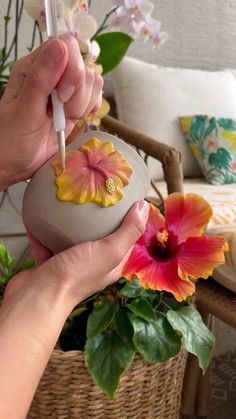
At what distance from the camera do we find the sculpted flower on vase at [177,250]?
28.6 inches

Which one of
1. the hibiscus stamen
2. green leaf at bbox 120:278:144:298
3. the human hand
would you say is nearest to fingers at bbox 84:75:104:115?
the human hand

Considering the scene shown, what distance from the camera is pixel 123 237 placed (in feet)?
1.92

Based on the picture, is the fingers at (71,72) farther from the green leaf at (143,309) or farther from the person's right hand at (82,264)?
the green leaf at (143,309)

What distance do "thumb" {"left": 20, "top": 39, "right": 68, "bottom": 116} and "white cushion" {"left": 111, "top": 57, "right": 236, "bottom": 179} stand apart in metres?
1.00

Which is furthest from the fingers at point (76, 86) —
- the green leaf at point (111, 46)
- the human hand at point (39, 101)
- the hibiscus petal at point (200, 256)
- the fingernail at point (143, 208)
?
the green leaf at point (111, 46)

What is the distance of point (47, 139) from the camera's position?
69 cm

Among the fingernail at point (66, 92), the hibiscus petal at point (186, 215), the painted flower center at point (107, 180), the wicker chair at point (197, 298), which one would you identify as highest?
the fingernail at point (66, 92)

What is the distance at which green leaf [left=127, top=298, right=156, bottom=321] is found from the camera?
837mm

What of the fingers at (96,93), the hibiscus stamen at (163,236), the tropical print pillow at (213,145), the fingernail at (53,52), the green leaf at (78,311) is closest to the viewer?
the fingernail at (53,52)

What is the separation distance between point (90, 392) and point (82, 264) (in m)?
0.36

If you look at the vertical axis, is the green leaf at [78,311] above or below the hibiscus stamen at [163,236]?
below

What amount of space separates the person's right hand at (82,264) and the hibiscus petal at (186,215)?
0.17 m

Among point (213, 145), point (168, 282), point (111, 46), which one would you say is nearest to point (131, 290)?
point (168, 282)

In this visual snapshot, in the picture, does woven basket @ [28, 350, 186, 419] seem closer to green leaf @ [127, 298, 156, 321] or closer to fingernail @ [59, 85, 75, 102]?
green leaf @ [127, 298, 156, 321]
